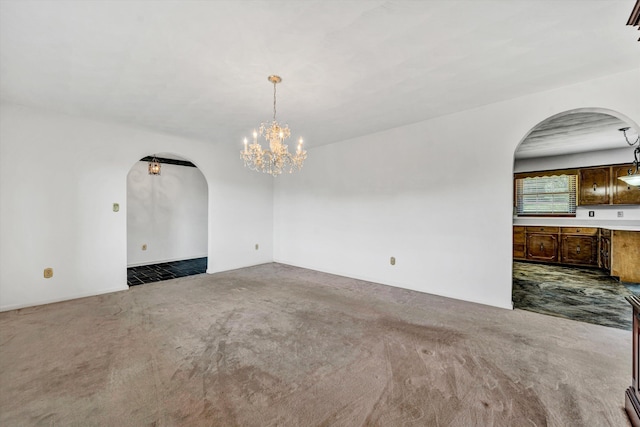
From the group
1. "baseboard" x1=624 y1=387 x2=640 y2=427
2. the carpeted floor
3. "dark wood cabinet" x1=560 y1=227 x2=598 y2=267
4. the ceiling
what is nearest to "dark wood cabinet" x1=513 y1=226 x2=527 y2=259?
"dark wood cabinet" x1=560 y1=227 x2=598 y2=267

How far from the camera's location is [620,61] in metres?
2.52

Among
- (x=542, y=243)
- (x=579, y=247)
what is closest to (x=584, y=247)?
(x=579, y=247)

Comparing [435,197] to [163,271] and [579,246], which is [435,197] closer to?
[579,246]

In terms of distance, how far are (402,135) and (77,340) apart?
5.01 meters

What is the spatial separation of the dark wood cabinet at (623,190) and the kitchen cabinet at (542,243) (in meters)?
1.20

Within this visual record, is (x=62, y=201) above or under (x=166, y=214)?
above

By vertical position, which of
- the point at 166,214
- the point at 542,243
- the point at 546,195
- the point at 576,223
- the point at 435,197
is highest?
the point at 546,195

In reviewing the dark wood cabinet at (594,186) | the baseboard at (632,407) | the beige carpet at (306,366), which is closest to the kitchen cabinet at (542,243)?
the dark wood cabinet at (594,186)

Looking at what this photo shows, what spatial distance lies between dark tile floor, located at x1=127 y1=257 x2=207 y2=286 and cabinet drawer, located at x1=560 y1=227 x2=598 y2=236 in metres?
8.31

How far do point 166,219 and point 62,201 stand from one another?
2.82 metres

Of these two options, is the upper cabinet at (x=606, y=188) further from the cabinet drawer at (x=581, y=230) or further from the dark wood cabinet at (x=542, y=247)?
the dark wood cabinet at (x=542, y=247)

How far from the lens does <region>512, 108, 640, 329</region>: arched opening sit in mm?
3900

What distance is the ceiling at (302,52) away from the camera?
1.87m

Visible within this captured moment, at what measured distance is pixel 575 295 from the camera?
13.1ft
